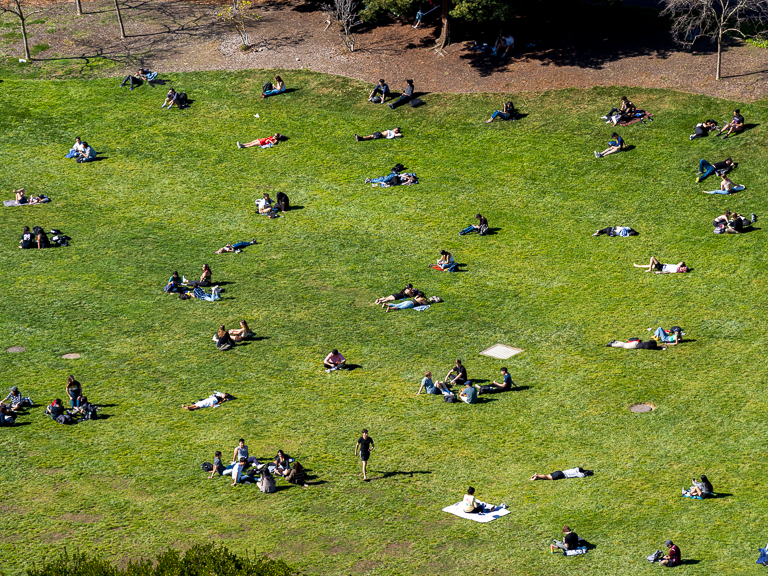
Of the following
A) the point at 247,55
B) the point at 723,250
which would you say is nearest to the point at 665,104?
the point at 723,250

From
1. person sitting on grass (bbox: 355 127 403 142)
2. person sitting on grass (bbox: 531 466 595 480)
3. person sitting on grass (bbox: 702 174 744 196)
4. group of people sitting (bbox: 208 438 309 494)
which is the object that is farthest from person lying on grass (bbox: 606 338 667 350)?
person sitting on grass (bbox: 355 127 403 142)

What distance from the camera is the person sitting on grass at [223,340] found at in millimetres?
36969

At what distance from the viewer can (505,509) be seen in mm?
26703

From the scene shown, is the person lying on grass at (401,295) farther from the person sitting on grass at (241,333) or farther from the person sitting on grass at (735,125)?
the person sitting on grass at (735,125)

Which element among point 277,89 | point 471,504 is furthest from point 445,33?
point 471,504

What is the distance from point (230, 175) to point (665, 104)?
24620 mm

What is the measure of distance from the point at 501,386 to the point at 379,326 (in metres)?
7.21

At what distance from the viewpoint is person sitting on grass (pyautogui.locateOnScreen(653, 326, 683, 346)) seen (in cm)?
3497

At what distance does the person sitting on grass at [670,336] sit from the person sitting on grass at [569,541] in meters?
12.8

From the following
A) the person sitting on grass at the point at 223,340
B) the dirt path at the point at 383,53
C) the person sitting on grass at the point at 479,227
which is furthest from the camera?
the dirt path at the point at 383,53

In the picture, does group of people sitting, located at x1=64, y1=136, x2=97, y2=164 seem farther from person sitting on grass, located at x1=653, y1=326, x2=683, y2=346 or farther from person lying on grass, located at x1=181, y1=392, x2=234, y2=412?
person sitting on grass, located at x1=653, y1=326, x2=683, y2=346

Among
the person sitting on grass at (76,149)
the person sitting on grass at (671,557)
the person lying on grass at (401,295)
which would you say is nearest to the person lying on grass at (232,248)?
the person lying on grass at (401,295)

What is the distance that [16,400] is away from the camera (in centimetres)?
3256

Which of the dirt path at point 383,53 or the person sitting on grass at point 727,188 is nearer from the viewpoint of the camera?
the person sitting on grass at point 727,188
